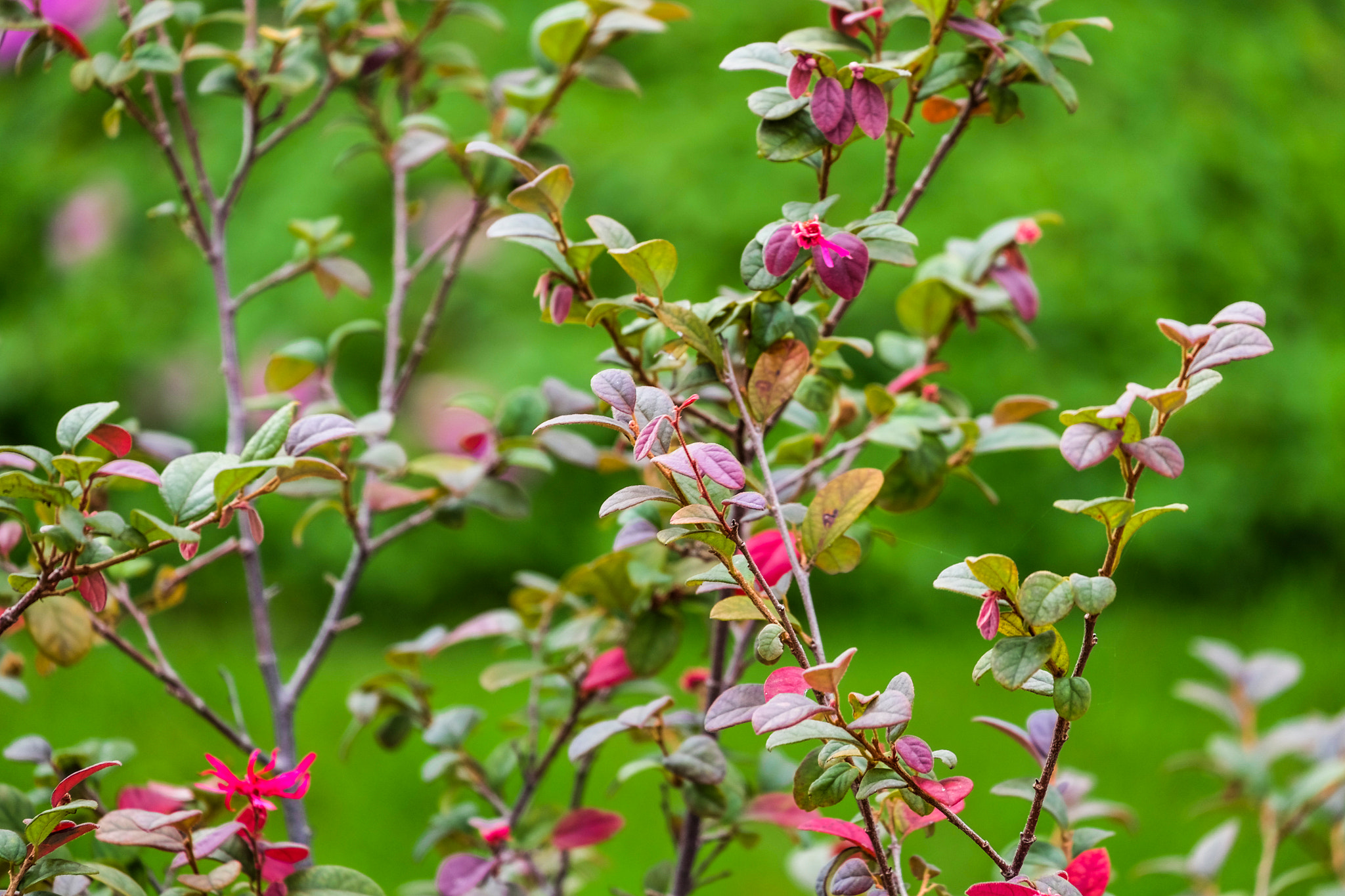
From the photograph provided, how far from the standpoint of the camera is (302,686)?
81 cm

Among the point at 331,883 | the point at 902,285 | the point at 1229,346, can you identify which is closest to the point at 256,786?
the point at 331,883

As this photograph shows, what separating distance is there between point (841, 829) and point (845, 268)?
0.89ft

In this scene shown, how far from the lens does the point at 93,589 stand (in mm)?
543

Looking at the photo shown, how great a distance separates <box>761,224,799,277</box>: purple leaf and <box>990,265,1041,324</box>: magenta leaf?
278 millimetres

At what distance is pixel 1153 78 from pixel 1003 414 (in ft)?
6.46

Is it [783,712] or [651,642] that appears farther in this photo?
[651,642]

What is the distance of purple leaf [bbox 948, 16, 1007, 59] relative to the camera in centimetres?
63

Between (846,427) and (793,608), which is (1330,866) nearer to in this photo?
(846,427)

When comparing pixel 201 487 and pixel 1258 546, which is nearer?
pixel 201 487

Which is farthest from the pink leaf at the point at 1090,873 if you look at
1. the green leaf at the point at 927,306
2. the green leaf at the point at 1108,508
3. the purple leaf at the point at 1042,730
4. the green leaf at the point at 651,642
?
the green leaf at the point at 927,306

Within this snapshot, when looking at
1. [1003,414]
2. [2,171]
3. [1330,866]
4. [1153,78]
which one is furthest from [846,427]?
[2,171]

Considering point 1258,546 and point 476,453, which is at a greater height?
point 476,453

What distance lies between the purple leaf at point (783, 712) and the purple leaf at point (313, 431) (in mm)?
246

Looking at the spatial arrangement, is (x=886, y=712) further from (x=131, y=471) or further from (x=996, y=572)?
(x=131, y=471)
